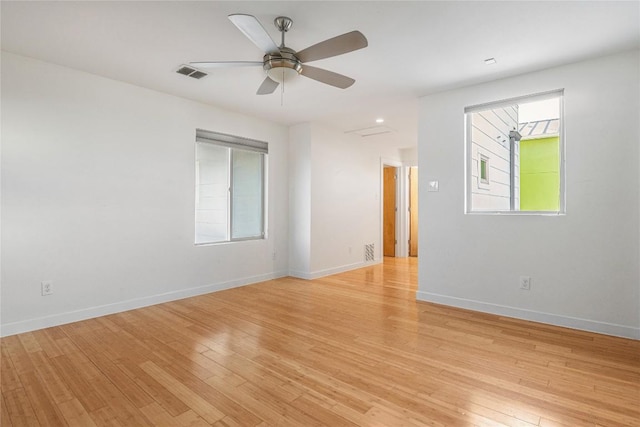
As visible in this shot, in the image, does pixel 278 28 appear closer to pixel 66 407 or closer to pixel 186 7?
pixel 186 7

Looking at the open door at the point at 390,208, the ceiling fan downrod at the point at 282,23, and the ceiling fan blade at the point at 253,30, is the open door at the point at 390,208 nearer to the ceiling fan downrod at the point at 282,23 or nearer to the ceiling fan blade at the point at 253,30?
the ceiling fan downrod at the point at 282,23

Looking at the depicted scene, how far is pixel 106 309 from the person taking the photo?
11.2ft

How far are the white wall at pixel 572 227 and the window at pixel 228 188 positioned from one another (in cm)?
271

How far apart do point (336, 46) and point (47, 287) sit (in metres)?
3.37

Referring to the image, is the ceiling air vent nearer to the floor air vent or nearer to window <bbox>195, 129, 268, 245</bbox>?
window <bbox>195, 129, 268, 245</bbox>

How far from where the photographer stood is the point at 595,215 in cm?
296

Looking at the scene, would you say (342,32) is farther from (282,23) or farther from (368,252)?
(368,252)

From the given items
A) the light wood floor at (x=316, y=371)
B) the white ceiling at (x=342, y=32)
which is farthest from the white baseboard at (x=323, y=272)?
the white ceiling at (x=342, y=32)

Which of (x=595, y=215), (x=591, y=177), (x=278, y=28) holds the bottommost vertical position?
(x=595, y=215)

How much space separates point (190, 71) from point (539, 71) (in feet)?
11.4

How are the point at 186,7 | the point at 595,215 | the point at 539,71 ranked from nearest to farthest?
the point at 186,7 < the point at 595,215 < the point at 539,71

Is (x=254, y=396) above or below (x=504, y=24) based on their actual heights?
below

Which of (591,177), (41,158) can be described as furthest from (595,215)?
(41,158)

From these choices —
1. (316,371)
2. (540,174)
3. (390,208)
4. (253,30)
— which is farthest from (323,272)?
(253,30)
